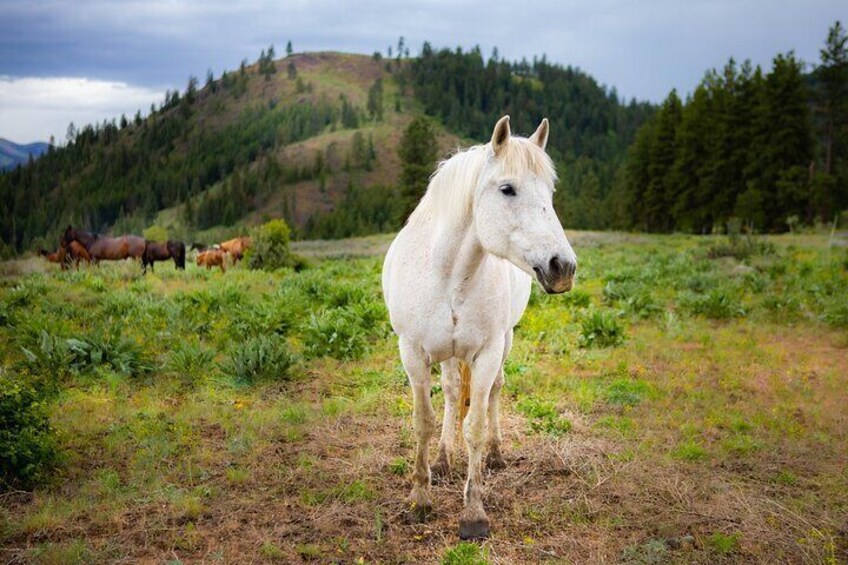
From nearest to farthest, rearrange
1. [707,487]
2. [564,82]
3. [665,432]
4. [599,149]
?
[707,487] < [665,432] < [599,149] < [564,82]

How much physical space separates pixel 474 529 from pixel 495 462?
116 cm

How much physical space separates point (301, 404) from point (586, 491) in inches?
130

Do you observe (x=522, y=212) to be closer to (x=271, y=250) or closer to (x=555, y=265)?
(x=555, y=265)

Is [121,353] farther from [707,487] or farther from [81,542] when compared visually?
[707,487]

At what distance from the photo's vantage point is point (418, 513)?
4.26 m

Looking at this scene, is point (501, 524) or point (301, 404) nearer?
point (501, 524)

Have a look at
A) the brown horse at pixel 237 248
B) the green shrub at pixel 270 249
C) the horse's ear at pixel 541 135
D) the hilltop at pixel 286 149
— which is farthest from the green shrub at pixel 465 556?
the hilltop at pixel 286 149

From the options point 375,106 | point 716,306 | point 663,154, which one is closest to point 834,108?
point 663,154

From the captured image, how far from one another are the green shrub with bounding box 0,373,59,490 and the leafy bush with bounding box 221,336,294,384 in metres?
2.41

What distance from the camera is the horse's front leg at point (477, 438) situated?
13.1 ft

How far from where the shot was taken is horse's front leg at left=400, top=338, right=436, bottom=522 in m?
4.23

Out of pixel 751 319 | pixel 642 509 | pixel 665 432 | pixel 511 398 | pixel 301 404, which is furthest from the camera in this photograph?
pixel 751 319

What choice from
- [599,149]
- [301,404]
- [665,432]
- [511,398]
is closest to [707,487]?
[665,432]

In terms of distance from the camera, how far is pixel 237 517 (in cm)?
416
